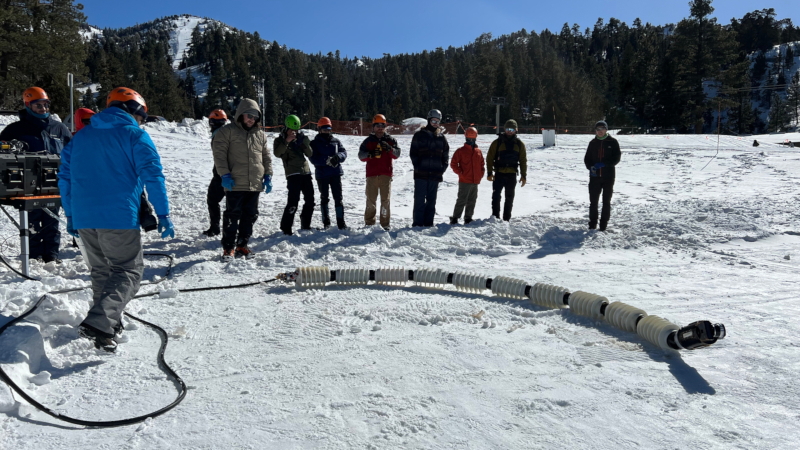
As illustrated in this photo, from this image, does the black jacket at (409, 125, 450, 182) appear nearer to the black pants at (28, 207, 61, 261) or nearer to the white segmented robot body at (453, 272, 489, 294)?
the white segmented robot body at (453, 272, 489, 294)

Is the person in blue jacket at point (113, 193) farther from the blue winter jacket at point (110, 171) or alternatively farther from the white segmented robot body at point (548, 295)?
the white segmented robot body at point (548, 295)

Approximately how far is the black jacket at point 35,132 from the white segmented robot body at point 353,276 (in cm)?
383

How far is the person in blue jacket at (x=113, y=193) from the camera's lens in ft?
11.9

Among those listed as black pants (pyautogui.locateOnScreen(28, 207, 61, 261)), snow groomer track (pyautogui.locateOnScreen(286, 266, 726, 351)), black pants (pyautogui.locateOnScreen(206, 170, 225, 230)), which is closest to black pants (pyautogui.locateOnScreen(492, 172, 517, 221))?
snow groomer track (pyautogui.locateOnScreen(286, 266, 726, 351))

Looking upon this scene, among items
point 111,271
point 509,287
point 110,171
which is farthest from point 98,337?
point 509,287

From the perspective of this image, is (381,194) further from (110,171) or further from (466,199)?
(110,171)

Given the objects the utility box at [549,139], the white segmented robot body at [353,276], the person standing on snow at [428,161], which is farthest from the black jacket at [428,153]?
the utility box at [549,139]

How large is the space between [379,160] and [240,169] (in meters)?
2.55

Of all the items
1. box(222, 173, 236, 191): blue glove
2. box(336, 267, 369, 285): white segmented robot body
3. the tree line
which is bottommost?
box(336, 267, 369, 285): white segmented robot body

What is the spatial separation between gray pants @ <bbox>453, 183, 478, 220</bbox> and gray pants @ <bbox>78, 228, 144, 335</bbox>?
230 inches

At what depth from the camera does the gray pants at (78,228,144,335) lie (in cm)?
352

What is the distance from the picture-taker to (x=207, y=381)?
10.7 ft

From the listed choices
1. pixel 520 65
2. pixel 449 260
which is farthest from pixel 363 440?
pixel 520 65

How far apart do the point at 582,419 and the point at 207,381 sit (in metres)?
2.29
